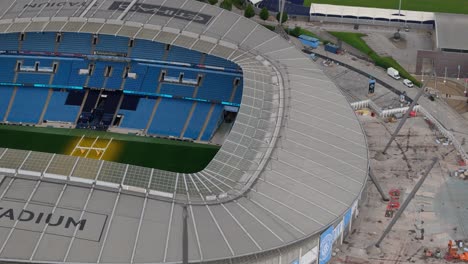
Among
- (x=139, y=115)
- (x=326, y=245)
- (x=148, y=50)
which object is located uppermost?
(x=148, y=50)

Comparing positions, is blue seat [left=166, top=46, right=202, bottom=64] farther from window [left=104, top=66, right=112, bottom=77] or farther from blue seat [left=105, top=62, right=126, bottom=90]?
window [left=104, top=66, right=112, bottom=77]

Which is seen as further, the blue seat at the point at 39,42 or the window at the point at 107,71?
the blue seat at the point at 39,42

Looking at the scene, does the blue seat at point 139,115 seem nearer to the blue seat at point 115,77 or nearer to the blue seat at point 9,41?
the blue seat at point 115,77

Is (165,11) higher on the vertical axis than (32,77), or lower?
higher

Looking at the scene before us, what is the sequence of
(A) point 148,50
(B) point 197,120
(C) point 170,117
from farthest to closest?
1. (A) point 148,50
2. (C) point 170,117
3. (B) point 197,120

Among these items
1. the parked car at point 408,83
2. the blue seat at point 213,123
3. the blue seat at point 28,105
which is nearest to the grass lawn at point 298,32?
the parked car at point 408,83

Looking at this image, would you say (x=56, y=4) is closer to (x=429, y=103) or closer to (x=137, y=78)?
(x=137, y=78)

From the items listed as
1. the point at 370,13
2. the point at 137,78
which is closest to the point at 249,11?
the point at 370,13
